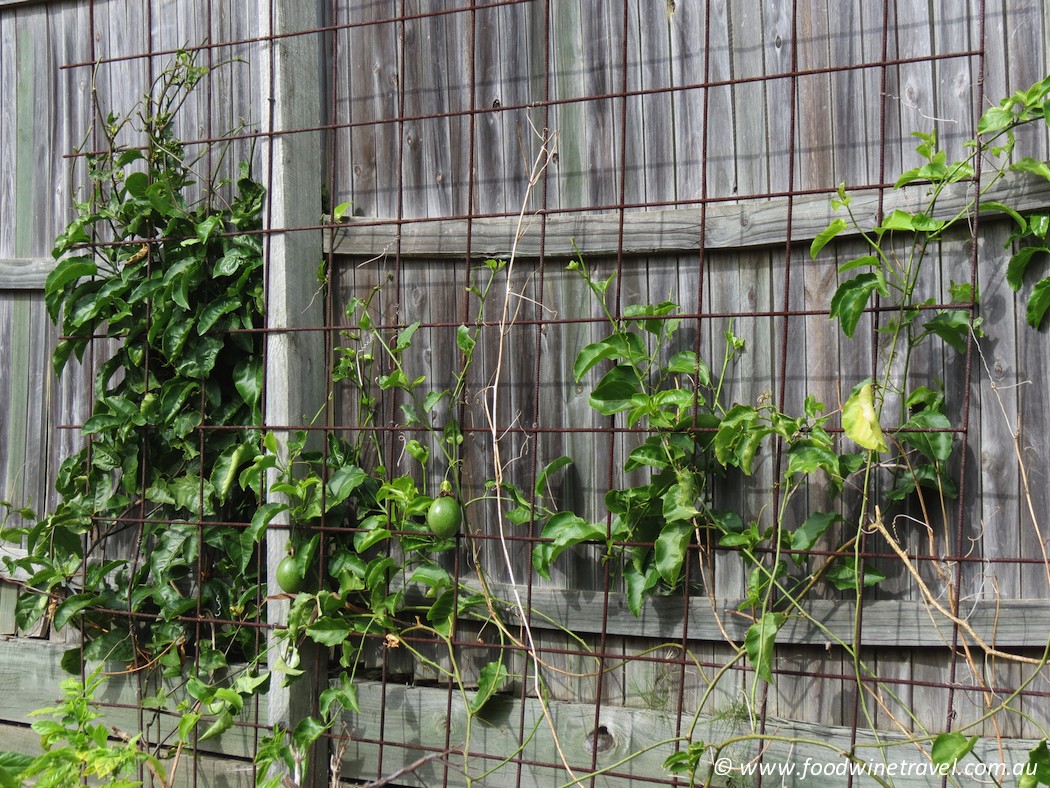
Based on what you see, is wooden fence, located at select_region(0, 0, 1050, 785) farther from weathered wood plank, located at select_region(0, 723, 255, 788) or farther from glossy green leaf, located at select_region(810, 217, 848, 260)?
weathered wood plank, located at select_region(0, 723, 255, 788)

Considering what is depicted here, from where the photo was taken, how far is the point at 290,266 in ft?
8.45

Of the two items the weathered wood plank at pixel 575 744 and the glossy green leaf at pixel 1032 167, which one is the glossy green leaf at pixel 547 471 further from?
the glossy green leaf at pixel 1032 167

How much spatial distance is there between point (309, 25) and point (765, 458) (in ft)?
6.04

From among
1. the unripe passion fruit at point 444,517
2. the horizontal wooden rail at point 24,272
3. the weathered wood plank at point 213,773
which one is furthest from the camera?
the horizontal wooden rail at point 24,272

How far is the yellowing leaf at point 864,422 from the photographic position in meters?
1.94

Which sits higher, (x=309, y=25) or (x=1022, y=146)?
(x=309, y=25)

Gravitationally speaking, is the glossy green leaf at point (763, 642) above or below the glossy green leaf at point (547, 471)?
below

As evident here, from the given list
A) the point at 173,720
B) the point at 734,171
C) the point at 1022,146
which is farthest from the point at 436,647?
the point at 1022,146

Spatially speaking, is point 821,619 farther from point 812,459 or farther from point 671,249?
point 671,249

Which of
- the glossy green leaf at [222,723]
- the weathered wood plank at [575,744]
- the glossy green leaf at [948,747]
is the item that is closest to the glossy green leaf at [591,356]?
the weathered wood plank at [575,744]

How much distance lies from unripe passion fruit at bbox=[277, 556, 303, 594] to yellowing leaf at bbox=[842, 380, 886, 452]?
Result: 1525mm

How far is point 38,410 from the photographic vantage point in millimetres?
3092

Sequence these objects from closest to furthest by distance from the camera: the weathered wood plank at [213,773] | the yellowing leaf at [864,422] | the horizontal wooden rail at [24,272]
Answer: the yellowing leaf at [864,422] → the weathered wood plank at [213,773] → the horizontal wooden rail at [24,272]

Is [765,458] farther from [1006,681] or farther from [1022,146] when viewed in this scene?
[1022,146]
